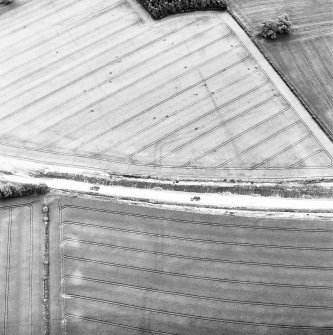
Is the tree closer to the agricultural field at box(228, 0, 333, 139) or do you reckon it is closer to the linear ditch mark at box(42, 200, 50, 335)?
the agricultural field at box(228, 0, 333, 139)

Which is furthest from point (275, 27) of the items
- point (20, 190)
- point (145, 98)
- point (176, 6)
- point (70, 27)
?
point (20, 190)

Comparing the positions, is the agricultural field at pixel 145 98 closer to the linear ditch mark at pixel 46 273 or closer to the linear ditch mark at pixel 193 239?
the linear ditch mark at pixel 46 273

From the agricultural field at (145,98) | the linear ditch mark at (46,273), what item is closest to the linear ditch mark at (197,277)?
the linear ditch mark at (46,273)

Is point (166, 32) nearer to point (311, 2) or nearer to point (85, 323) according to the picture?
point (311, 2)

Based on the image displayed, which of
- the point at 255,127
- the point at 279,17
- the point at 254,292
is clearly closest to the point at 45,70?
the point at 255,127

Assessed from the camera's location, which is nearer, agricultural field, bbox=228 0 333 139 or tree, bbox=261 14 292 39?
agricultural field, bbox=228 0 333 139

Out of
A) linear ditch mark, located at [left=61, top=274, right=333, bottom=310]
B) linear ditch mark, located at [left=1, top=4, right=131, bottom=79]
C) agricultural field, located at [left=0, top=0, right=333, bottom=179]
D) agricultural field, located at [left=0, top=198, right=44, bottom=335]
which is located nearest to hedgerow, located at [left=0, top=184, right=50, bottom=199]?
agricultural field, located at [left=0, top=198, right=44, bottom=335]
